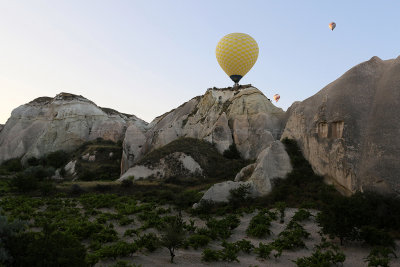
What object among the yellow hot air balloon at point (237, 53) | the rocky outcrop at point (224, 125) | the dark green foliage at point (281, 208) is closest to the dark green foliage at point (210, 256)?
the dark green foliage at point (281, 208)

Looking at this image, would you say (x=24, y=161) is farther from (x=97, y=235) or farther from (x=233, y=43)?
(x=97, y=235)

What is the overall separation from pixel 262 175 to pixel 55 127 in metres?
41.1

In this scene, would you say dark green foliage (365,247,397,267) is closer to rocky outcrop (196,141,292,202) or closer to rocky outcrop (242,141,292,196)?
rocky outcrop (196,141,292,202)

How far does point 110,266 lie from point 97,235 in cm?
348

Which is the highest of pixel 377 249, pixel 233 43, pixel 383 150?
pixel 233 43

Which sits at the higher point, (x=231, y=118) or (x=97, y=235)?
(x=231, y=118)

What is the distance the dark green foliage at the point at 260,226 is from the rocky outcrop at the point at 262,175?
3.82 m

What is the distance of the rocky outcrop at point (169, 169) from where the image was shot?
29281 millimetres

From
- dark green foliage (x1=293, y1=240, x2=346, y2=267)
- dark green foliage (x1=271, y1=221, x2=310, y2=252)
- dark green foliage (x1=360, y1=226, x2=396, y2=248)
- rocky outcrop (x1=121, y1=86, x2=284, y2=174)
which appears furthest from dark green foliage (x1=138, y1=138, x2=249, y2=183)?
dark green foliage (x1=293, y1=240, x2=346, y2=267)

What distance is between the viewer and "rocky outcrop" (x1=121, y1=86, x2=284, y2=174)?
34.6m

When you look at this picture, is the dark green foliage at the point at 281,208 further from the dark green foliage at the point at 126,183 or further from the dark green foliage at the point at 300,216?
the dark green foliage at the point at 126,183

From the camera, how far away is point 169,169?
1166 inches

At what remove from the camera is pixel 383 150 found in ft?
49.9

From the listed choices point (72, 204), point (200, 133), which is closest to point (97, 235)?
point (72, 204)
